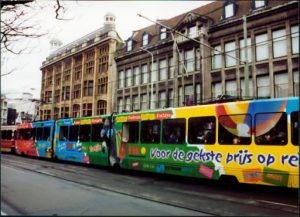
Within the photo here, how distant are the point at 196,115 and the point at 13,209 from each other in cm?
766

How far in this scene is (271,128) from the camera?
10930 mm

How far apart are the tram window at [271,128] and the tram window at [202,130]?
1.71 metres

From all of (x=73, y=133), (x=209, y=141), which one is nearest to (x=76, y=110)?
(x=73, y=133)

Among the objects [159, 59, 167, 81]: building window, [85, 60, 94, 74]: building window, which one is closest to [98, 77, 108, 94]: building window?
[85, 60, 94, 74]: building window

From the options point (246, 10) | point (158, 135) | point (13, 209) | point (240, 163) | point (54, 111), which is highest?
point (246, 10)

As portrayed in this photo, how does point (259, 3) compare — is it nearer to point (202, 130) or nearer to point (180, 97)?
point (180, 97)

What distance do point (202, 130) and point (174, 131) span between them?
144 centimetres

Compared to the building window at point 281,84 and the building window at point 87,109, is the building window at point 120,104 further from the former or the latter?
the building window at point 281,84

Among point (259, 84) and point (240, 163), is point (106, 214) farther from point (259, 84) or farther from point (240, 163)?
point (259, 84)

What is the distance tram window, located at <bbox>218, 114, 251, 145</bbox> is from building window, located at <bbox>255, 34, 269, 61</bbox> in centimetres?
1512

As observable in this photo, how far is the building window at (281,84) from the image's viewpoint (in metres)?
24.1

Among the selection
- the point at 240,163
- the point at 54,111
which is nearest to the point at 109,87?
the point at 54,111

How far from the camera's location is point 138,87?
118 ft

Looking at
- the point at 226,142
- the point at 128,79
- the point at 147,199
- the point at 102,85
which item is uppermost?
the point at 128,79
